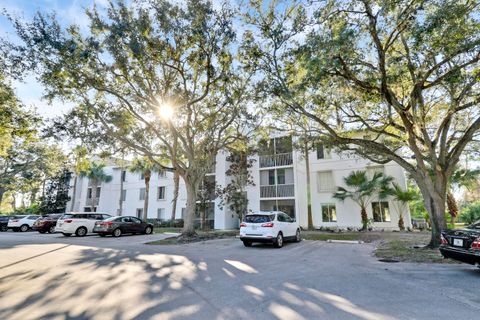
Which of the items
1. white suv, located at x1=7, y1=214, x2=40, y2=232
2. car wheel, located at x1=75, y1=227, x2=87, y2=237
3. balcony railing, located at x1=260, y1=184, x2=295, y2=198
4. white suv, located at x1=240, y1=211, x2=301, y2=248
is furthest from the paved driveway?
white suv, located at x1=7, y1=214, x2=40, y2=232

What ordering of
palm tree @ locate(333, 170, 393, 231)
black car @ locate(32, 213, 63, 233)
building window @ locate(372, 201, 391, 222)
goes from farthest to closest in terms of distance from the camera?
black car @ locate(32, 213, 63, 233), building window @ locate(372, 201, 391, 222), palm tree @ locate(333, 170, 393, 231)

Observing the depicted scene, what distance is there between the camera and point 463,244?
661cm

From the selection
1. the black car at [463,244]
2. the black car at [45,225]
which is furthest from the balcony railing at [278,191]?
the black car at [45,225]

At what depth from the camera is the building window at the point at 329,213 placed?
930 inches

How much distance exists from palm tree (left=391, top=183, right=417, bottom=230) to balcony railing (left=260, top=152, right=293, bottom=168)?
890cm

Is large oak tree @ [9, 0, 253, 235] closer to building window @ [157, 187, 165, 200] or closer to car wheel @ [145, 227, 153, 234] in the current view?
car wheel @ [145, 227, 153, 234]

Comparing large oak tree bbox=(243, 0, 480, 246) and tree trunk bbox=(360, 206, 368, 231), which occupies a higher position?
large oak tree bbox=(243, 0, 480, 246)

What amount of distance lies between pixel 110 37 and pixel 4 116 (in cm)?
596

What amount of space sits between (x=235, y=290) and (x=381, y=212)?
20.8m

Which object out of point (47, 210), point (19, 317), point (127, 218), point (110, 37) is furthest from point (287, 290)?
point (47, 210)

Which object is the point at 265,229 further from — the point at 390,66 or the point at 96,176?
the point at 96,176

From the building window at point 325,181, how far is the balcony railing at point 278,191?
2593 millimetres

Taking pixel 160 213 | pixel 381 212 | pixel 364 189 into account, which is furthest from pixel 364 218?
pixel 160 213

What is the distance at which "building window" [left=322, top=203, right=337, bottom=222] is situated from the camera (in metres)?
23.6
